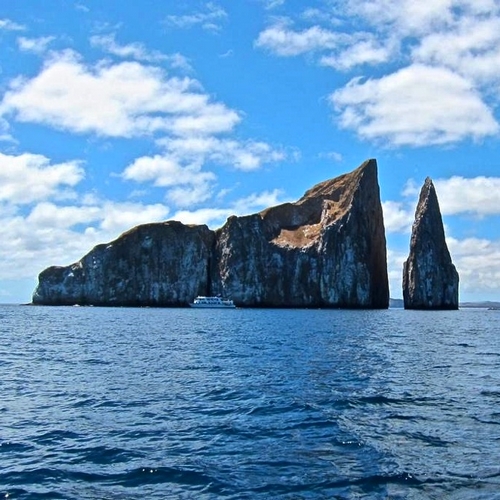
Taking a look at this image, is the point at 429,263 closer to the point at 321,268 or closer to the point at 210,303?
the point at 321,268

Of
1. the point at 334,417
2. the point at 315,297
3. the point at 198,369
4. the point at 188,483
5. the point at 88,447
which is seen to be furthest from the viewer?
the point at 315,297

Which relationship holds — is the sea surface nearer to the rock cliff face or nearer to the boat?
the boat

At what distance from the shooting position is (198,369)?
121 ft

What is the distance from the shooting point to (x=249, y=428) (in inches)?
830

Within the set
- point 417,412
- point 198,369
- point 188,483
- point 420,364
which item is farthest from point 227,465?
point 420,364

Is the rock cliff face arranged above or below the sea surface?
above

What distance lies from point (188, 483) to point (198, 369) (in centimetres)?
2165

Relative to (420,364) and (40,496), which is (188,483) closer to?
(40,496)

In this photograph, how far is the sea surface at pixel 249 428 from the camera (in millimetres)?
15219

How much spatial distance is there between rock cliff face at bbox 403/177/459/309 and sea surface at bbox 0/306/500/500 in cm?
14420

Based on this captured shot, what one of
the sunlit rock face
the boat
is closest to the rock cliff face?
the sunlit rock face

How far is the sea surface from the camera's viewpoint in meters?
15.2

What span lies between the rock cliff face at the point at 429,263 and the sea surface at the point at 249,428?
14420 cm

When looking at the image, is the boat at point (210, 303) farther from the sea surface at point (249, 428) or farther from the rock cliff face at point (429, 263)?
the sea surface at point (249, 428)
